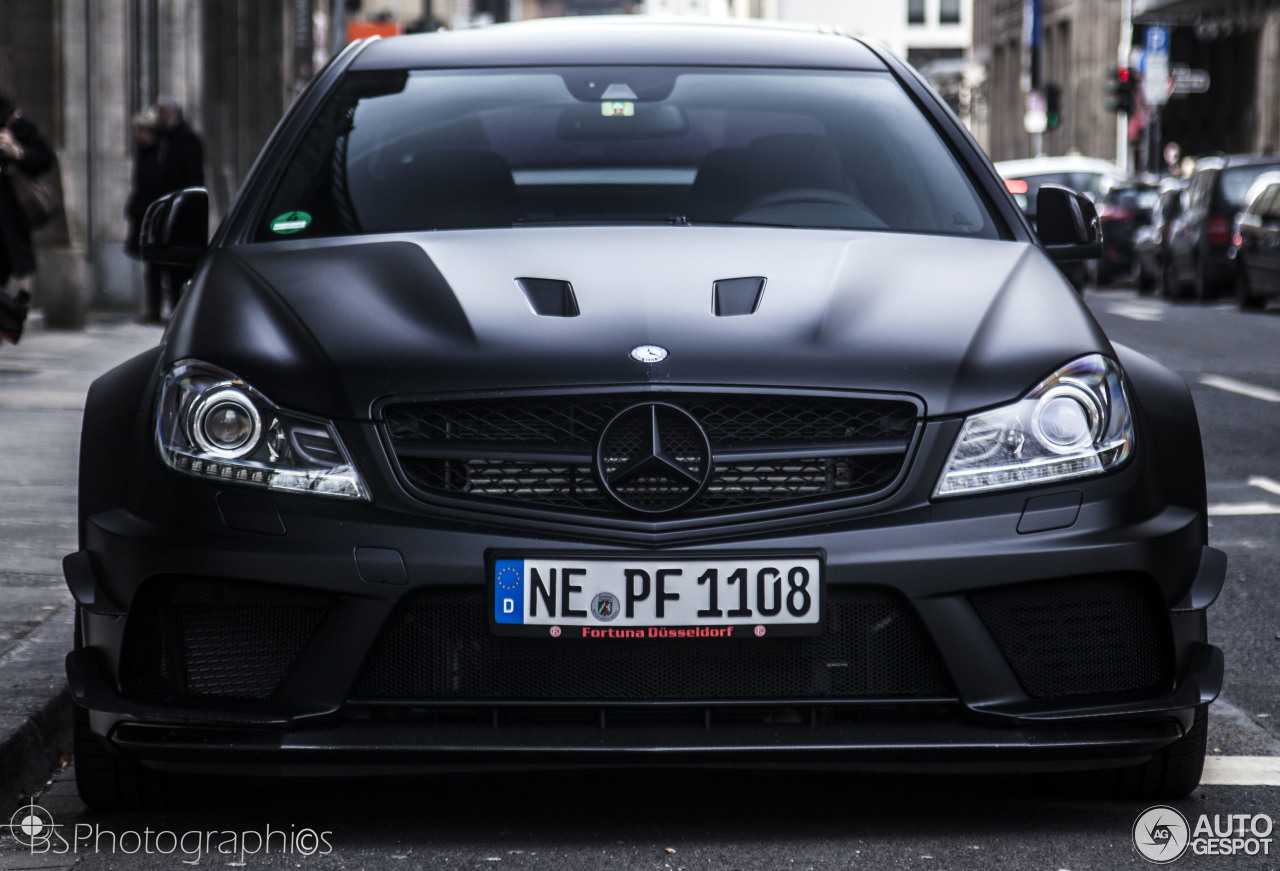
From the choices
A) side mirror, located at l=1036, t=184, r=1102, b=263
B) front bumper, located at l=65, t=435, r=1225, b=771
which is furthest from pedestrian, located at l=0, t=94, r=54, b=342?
front bumper, located at l=65, t=435, r=1225, b=771

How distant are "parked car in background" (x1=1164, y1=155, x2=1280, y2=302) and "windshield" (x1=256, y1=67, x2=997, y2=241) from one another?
70.1 feet

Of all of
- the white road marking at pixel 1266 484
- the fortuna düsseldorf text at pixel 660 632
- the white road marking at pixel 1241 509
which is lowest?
the white road marking at pixel 1266 484

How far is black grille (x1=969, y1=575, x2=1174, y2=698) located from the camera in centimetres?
352

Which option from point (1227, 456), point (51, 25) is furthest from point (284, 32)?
point (1227, 456)

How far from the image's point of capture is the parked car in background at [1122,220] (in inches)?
1251

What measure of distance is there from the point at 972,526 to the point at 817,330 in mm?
450

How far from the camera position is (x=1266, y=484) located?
9281mm

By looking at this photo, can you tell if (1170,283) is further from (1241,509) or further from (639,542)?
(639,542)

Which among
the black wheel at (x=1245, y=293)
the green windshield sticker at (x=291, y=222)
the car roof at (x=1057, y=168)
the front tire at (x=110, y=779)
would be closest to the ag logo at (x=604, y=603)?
the front tire at (x=110, y=779)

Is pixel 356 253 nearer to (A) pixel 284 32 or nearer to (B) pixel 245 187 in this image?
(B) pixel 245 187

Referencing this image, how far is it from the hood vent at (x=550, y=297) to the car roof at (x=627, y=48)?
4.39 feet

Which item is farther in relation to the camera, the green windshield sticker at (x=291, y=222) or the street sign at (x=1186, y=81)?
the street sign at (x=1186, y=81)

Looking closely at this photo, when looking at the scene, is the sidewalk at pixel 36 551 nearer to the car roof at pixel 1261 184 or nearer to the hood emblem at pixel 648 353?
the hood emblem at pixel 648 353

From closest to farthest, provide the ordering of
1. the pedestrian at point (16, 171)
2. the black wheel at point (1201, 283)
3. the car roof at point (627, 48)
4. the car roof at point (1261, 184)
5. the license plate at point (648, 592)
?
the license plate at point (648, 592), the car roof at point (627, 48), the pedestrian at point (16, 171), the car roof at point (1261, 184), the black wheel at point (1201, 283)
